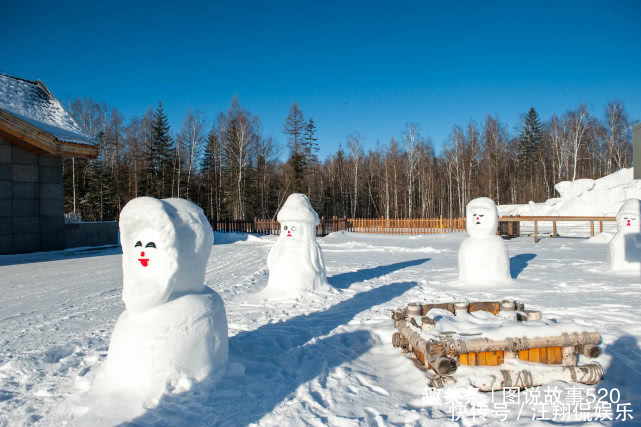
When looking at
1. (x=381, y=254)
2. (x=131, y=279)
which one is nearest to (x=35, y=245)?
(x=381, y=254)

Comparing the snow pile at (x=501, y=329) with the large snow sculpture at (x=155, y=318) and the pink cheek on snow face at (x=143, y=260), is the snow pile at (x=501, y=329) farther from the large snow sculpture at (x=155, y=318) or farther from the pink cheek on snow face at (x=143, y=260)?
the pink cheek on snow face at (x=143, y=260)

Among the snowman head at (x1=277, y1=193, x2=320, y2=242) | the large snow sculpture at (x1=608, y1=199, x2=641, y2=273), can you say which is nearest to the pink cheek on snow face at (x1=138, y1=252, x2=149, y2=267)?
the snowman head at (x1=277, y1=193, x2=320, y2=242)

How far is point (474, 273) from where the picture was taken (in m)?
8.53

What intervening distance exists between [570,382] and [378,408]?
6.50ft

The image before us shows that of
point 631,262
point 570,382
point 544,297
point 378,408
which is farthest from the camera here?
point 631,262

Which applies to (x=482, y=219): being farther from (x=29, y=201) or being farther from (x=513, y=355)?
(x=29, y=201)

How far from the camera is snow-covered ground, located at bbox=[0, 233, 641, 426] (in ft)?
10.9

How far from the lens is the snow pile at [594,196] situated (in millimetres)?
22469

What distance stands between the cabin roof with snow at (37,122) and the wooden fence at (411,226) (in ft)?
54.0

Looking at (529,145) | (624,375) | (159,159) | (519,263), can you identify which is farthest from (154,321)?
(529,145)

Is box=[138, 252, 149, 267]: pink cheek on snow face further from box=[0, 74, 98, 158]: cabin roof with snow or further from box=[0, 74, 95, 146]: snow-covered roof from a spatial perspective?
box=[0, 74, 95, 146]: snow-covered roof

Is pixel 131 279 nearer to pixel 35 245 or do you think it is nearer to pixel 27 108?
pixel 35 245

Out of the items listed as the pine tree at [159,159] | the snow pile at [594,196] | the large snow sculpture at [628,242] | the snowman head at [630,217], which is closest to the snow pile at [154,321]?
the large snow sculpture at [628,242]

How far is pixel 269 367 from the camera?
4250 millimetres
